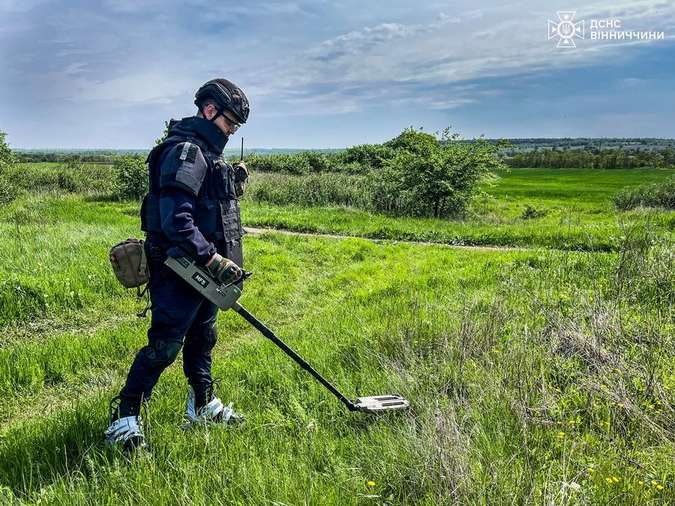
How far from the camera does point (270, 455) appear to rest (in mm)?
3109

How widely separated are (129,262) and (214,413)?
4.50 feet

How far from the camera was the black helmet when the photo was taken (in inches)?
138

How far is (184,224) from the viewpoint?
320 cm

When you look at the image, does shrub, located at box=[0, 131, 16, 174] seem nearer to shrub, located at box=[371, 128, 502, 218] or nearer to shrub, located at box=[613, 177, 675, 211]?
shrub, located at box=[371, 128, 502, 218]

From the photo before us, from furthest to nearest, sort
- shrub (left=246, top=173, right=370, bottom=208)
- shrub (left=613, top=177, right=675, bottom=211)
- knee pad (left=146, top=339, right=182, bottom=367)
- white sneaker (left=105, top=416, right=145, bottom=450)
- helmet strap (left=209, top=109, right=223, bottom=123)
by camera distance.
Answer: shrub (left=613, top=177, right=675, bottom=211) < shrub (left=246, top=173, right=370, bottom=208) < helmet strap (left=209, top=109, right=223, bottom=123) < knee pad (left=146, top=339, right=182, bottom=367) < white sneaker (left=105, top=416, right=145, bottom=450)

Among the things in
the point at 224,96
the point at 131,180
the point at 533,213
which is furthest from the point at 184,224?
the point at 533,213

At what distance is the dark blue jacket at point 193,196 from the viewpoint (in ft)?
10.5

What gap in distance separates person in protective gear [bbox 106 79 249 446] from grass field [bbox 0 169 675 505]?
395mm

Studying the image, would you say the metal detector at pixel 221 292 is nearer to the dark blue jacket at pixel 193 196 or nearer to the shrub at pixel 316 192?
the dark blue jacket at pixel 193 196

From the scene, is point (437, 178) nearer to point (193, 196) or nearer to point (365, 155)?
point (193, 196)

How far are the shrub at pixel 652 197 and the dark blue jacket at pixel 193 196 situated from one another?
29.6 meters

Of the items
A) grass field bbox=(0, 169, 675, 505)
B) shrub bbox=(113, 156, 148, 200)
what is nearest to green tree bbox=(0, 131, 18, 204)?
shrub bbox=(113, 156, 148, 200)

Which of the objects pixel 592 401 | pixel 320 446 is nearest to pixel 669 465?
pixel 592 401

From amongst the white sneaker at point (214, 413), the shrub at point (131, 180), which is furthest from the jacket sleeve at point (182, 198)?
the shrub at point (131, 180)
